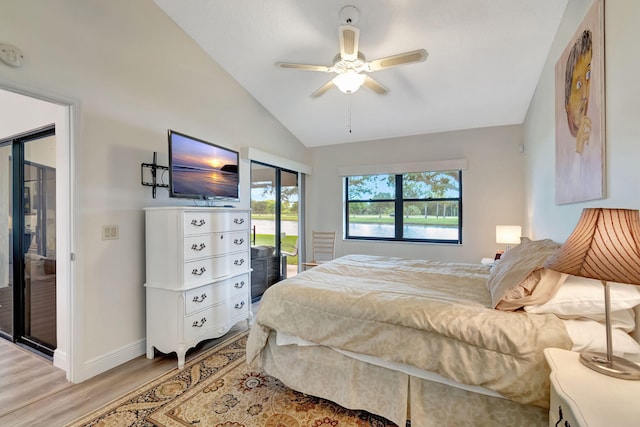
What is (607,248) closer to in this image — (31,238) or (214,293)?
(214,293)

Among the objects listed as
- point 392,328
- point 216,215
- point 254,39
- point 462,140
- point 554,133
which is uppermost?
point 254,39

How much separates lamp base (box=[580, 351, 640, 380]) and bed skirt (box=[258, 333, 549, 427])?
40cm

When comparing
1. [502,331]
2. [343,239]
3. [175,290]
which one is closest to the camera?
[502,331]

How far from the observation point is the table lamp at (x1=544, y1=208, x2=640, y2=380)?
94 centimetres

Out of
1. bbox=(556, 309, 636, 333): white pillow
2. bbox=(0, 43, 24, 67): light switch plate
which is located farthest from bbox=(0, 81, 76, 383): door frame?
bbox=(556, 309, 636, 333): white pillow

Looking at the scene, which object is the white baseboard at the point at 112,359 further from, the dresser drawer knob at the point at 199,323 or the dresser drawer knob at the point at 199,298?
the dresser drawer knob at the point at 199,298

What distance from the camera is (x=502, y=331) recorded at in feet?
4.45

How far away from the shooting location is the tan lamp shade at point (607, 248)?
938 mm

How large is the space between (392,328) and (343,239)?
Answer: 11.4ft

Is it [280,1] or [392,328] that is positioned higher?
[280,1]

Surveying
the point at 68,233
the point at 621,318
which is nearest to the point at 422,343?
the point at 621,318

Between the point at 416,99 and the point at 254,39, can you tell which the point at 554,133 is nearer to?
the point at 416,99

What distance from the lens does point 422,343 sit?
1.51 m

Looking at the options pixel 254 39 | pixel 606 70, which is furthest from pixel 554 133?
pixel 254 39
